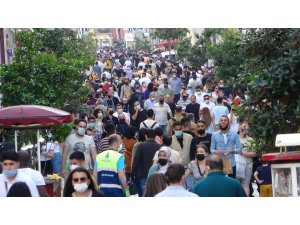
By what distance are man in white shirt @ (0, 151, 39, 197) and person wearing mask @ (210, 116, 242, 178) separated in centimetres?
557

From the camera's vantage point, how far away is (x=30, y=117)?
16.2 metres

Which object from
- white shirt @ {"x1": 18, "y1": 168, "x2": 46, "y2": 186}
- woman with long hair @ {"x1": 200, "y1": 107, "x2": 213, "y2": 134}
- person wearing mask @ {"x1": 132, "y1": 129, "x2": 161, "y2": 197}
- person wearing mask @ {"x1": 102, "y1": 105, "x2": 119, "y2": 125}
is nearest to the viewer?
white shirt @ {"x1": 18, "y1": 168, "x2": 46, "y2": 186}

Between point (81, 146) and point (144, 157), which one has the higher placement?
point (81, 146)

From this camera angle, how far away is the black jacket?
16.0m

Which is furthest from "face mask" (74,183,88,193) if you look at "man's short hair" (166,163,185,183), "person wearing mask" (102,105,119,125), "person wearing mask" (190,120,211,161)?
"person wearing mask" (102,105,119,125)

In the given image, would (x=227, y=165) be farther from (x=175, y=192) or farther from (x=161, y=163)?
(x=175, y=192)

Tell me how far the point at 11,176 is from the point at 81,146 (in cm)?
561

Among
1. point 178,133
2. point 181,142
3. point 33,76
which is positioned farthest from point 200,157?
point 33,76

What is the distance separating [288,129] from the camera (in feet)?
48.2

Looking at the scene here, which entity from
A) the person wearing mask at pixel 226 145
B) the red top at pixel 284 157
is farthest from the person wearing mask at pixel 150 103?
the red top at pixel 284 157

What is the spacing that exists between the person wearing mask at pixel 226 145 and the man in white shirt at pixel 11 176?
219 inches

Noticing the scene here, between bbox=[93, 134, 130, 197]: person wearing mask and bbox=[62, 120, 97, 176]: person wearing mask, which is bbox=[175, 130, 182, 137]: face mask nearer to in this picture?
bbox=[62, 120, 97, 176]: person wearing mask

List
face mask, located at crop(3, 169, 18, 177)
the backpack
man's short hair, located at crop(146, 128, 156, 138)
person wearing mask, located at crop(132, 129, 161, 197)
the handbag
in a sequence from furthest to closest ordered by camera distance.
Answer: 1. the backpack
2. the handbag
3. man's short hair, located at crop(146, 128, 156, 138)
4. person wearing mask, located at crop(132, 129, 161, 197)
5. face mask, located at crop(3, 169, 18, 177)
